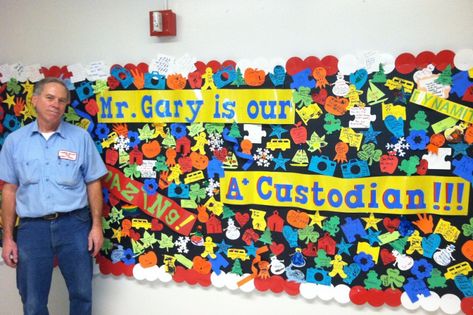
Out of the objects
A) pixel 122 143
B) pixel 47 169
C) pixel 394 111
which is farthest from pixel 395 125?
pixel 47 169

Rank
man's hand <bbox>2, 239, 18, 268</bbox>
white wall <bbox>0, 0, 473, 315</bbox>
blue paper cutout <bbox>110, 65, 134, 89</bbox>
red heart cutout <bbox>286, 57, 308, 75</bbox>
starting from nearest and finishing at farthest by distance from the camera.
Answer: white wall <bbox>0, 0, 473, 315</bbox> < red heart cutout <bbox>286, 57, 308, 75</bbox> < man's hand <bbox>2, 239, 18, 268</bbox> < blue paper cutout <bbox>110, 65, 134, 89</bbox>

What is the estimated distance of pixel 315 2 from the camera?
69.0 inches

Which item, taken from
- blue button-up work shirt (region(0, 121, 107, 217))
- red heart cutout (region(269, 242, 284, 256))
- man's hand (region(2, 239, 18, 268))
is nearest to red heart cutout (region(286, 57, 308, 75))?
red heart cutout (region(269, 242, 284, 256))

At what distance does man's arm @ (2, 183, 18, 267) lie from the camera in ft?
6.18

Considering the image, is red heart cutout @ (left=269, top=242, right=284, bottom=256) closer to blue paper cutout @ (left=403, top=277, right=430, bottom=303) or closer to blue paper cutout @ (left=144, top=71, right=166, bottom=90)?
blue paper cutout @ (left=403, top=277, right=430, bottom=303)

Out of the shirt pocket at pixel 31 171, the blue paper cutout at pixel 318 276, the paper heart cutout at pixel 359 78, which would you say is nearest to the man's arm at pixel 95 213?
the shirt pocket at pixel 31 171

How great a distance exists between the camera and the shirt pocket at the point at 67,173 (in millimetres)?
1821

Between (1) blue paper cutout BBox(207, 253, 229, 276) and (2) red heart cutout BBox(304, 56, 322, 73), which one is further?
(1) blue paper cutout BBox(207, 253, 229, 276)

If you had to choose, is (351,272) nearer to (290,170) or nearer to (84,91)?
(290,170)

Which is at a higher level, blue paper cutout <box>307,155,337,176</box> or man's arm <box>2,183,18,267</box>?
blue paper cutout <box>307,155,337,176</box>

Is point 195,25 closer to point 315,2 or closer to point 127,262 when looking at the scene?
point 315,2

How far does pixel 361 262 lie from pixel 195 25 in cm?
136

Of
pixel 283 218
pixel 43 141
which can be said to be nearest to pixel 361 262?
pixel 283 218

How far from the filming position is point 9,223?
190 cm
